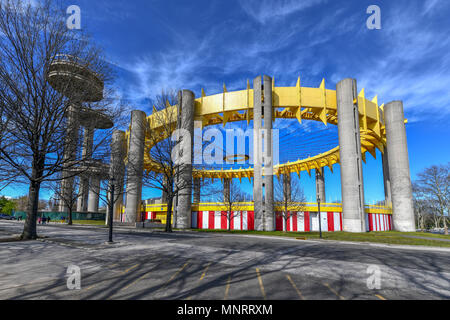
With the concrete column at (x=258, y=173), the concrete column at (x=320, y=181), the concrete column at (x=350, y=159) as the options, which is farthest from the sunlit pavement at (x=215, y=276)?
the concrete column at (x=320, y=181)

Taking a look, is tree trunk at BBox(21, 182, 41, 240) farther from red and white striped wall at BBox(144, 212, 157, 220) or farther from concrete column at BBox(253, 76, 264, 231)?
red and white striped wall at BBox(144, 212, 157, 220)

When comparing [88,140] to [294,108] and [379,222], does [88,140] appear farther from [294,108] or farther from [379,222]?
[379,222]

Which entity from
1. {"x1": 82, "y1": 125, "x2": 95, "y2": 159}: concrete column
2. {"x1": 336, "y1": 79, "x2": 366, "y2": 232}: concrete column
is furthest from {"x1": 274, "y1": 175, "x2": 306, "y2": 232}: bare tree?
{"x1": 82, "y1": 125, "x2": 95, "y2": 159}: concrete column

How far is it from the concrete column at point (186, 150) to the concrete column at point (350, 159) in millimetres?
18603

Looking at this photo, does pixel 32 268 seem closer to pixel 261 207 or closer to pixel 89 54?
pixel 89 54

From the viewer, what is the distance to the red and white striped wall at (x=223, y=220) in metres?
33.8

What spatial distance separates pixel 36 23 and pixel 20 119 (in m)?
5.16

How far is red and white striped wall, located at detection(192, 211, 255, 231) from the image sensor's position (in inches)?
1329

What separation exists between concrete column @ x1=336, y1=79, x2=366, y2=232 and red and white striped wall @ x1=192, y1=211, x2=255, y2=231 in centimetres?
1237

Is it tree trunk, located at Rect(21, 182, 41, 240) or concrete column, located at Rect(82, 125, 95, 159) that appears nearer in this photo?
tree trunk, located at Rect(21, 182, 41, 240)

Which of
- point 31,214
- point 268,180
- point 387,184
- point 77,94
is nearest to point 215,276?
point 77,94

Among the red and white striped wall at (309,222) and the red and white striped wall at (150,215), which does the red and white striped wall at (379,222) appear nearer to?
the red and white striped wall at (309,222)

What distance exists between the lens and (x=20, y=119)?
1253cm

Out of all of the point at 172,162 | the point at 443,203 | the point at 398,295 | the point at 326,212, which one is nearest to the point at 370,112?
the point at 326,212
